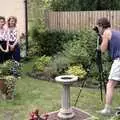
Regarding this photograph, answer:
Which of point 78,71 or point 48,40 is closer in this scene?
point 78,71

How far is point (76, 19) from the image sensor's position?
14.0 metres

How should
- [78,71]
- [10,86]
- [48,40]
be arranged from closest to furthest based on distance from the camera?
[10,86]
[78,71]
[48,40]

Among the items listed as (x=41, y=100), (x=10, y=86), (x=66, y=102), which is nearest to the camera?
(x=66, y=102)

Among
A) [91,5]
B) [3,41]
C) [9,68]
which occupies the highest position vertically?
[91,5]

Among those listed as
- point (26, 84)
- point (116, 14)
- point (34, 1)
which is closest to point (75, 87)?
point (26, 84)

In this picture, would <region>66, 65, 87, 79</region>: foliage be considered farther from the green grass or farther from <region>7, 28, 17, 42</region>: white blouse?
<region>7, 28, 17, 42</region>: white blouse

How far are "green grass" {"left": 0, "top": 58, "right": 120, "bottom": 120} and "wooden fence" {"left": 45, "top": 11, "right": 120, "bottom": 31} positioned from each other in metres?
3.98

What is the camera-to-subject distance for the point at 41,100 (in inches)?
341

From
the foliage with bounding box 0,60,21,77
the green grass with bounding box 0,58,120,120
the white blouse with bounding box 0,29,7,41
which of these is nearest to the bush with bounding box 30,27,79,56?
the white blouse with bounding box 0,29,7,41

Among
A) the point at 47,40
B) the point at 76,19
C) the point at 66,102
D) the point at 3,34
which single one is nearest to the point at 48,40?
the point at 47,40

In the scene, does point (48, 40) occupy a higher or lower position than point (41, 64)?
higher

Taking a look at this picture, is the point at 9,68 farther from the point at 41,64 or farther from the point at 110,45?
the point at 110,45

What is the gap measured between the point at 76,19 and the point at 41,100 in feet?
19.4

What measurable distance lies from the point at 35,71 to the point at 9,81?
9.97ft
